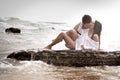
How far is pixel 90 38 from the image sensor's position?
8422 millimetres

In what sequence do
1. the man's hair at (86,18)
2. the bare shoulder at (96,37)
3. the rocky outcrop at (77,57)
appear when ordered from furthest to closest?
the bare shoulder at (96,37), the man's hair at (86,18), the rocky outcrop at (77,57)

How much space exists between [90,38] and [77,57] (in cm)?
130

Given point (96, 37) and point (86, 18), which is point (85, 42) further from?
point (86, 18)

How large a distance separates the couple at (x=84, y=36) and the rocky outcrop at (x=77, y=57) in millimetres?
955

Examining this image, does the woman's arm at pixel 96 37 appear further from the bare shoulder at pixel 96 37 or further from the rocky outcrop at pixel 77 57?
the rocky outcrop at pixel 77 57

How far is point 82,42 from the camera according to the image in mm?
8344

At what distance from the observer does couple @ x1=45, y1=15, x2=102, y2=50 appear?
8312 millimetres

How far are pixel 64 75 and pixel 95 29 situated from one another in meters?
2.87

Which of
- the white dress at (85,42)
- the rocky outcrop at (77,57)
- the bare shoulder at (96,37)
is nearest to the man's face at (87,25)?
the white dress at (85,42)

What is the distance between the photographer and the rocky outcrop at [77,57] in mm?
7277

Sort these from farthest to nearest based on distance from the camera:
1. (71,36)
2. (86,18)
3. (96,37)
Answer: (71,36)
(96,37)
(86,18)

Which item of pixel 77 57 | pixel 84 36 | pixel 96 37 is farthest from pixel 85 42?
pixel 77 57

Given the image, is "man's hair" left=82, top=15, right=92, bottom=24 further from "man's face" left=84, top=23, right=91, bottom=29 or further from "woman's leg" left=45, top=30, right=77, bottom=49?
"woman's leg" left=45, top=30, right=77, bottom=49

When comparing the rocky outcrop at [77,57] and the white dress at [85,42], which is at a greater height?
the white dress at [85,42]
